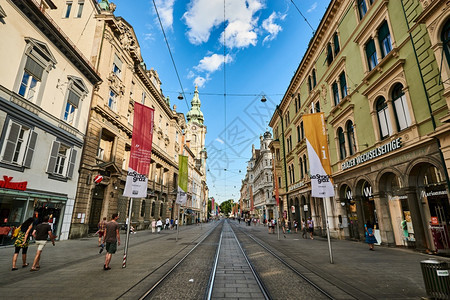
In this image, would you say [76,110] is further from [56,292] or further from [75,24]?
[56,292]

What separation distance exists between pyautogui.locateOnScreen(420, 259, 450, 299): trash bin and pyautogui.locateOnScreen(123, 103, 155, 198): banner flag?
907 centimetres

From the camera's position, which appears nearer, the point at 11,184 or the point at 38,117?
the point at 11,184

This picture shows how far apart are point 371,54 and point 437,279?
1507 centimetres

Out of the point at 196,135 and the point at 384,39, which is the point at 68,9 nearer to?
the point at 384,39

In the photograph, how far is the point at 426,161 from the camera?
1072cm

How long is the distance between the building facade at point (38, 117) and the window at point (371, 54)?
21.2m

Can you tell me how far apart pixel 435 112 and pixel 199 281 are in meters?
12.4

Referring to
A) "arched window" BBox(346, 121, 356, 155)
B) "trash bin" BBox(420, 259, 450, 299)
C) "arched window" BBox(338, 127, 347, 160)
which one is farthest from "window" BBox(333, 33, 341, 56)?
"trash bin" BBox(420, 259, 450, 299)

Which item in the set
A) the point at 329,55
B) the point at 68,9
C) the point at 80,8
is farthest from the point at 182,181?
the point at 68,9

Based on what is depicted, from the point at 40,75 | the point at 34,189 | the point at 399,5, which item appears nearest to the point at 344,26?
the point at 399,5

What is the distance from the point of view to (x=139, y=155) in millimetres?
9664

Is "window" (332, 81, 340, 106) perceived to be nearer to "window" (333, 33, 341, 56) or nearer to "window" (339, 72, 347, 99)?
"window" (339, 72, 347, 99)

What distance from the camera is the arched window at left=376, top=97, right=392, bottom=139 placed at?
44.2 feet

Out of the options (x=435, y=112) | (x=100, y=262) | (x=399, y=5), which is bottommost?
(x=100, y=262)
